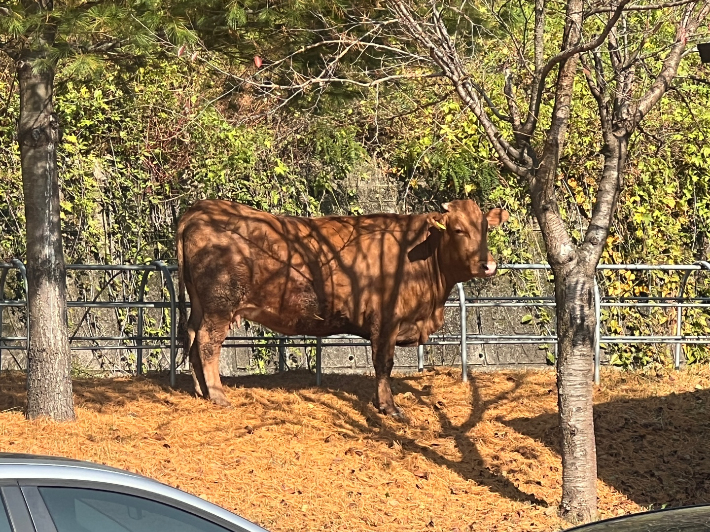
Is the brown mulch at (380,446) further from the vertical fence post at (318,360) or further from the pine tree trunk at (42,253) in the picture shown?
the pine tree trunk at (42,253)

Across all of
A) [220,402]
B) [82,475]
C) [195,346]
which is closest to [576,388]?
[220,402]

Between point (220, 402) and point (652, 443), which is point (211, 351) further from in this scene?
point (652, 443)

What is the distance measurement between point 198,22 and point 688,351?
861 centimetres

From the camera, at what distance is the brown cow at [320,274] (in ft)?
33.8

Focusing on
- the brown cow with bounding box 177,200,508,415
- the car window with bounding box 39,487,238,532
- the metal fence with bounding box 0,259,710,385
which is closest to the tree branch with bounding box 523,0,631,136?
the brown cow with bounding box 177,200,508,415

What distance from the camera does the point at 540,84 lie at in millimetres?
7348

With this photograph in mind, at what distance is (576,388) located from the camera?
24.9 ft

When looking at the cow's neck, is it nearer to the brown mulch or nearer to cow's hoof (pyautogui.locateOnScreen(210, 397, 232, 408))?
the brown mulch

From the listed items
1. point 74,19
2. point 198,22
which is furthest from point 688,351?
point 74,19

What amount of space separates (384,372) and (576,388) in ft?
10.3

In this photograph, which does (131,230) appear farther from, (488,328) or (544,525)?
(544,525)

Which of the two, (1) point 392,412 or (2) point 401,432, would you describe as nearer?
(2) point 401,432

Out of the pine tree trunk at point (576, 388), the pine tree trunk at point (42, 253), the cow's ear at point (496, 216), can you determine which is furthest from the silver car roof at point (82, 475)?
the cow's ear at point (496, 216)

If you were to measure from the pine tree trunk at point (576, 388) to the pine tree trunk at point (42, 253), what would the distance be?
14.6 feet
